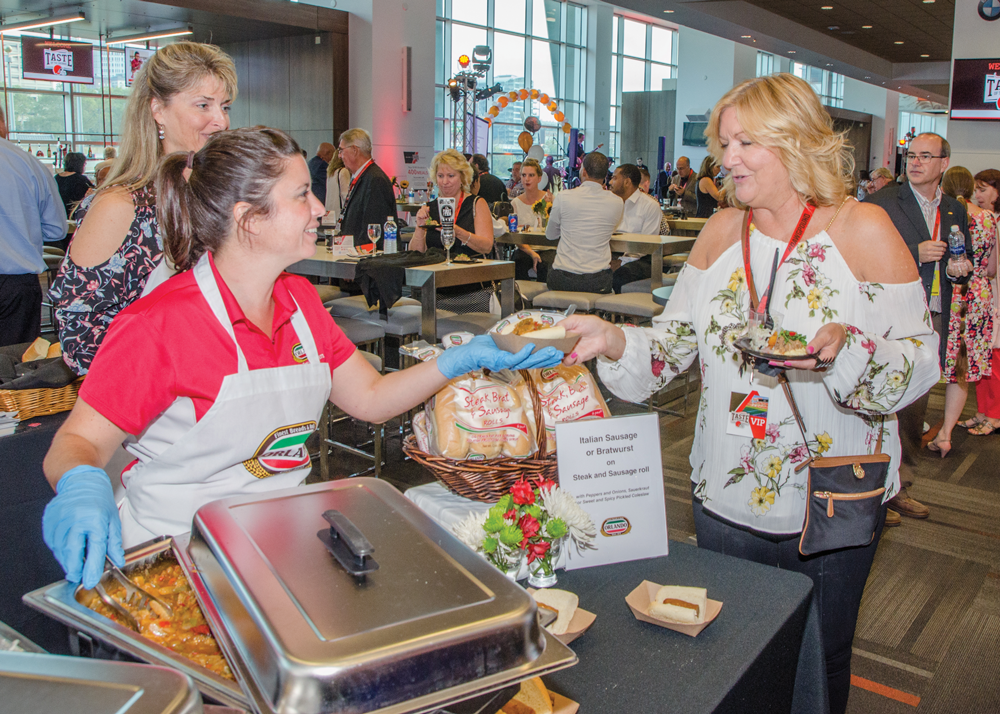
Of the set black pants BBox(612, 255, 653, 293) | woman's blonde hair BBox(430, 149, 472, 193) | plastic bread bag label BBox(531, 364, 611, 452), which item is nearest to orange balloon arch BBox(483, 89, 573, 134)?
black pants BBox(612, 255, 653, 293)

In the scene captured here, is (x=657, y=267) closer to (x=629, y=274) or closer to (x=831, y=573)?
(x=629, y=274)

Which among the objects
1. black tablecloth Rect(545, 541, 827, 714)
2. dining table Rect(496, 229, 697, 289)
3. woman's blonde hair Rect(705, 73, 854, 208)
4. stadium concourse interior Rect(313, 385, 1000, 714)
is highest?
woman's blonde hair Rect(705, 73, 854, 208)

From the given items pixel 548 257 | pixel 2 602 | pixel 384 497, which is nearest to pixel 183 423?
pixel 384 497

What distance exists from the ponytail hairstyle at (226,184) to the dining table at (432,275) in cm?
270

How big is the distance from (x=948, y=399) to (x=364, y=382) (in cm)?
414

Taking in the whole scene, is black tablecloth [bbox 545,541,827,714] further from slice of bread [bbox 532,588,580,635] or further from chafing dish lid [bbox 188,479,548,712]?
chafing dish lid [bbox 188,479,548,712]

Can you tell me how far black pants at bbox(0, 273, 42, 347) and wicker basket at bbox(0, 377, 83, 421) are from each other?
150cm

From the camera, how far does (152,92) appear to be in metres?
1.94

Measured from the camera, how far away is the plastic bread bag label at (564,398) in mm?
1465

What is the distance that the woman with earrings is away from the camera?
188 cm

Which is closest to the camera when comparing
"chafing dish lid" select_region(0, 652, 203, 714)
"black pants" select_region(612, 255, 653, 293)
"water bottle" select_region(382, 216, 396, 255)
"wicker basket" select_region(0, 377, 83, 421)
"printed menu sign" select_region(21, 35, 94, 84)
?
"chafing dish lid" select_region(0, 652, 203, 714)

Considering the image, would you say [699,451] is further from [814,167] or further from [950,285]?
[950,285]

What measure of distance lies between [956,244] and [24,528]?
410cm

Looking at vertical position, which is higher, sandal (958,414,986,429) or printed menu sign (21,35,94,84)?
printed menu sign (21,35,94,84)
